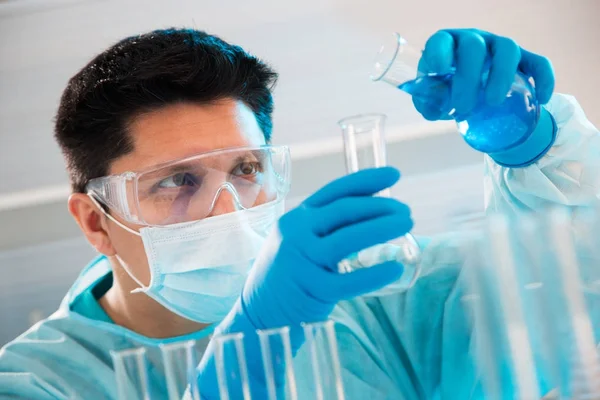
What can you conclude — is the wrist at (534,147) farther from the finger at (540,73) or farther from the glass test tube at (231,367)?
the glass test tube at (231,367)

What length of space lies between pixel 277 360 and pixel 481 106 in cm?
67

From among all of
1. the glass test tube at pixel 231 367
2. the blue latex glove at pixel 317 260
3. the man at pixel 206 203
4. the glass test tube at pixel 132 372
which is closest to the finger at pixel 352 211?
the blue latex glove at pixel 317 260

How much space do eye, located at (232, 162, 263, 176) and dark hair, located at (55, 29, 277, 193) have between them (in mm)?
197

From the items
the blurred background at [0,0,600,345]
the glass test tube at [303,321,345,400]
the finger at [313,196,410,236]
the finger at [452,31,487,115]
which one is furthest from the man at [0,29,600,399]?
the blurred background at [0,0,600,345]

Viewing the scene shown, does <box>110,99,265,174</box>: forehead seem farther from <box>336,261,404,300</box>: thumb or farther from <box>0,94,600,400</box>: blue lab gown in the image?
<box>336,261,404,300</box>: thumb

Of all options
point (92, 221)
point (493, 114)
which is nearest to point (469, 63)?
point (493, 114)

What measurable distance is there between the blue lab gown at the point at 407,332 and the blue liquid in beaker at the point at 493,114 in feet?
0.63

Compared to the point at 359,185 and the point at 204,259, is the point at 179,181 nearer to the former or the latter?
the point at 204,259

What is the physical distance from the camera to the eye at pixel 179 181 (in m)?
1.75

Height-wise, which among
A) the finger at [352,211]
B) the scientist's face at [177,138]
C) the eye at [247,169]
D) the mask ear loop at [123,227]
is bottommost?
the finger at [352,211]

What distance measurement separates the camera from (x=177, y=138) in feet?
5.86

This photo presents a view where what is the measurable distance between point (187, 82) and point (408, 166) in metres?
1.39

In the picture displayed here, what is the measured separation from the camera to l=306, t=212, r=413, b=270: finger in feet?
3.93

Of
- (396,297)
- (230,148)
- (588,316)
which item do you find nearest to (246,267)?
(230,148)
